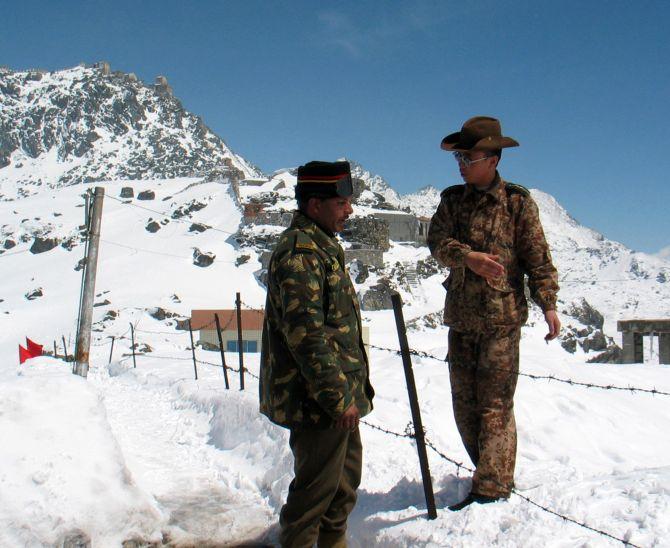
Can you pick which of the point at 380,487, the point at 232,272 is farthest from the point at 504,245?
the point at 232,272

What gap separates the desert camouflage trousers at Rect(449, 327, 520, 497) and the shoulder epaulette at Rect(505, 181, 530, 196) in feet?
2.61

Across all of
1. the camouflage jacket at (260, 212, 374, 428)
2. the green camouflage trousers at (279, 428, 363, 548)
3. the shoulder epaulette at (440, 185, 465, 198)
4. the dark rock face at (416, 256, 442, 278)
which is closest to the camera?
the camouflage jacket at (260, 212, 374, 428)

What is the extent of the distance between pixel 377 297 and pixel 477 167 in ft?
127

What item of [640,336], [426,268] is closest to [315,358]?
[640,336]

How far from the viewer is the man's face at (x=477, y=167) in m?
3.51

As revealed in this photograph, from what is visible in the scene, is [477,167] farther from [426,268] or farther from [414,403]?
[426,268]

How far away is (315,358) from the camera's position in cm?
267

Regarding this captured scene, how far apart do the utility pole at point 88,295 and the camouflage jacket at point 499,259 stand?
10531 mm

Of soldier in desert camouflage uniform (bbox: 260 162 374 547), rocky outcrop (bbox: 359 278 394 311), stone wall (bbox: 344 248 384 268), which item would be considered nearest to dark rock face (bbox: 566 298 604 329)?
stone wall (bbox: 344 248 384 268)

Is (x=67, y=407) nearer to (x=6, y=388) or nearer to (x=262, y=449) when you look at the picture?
(x=6, y=388)

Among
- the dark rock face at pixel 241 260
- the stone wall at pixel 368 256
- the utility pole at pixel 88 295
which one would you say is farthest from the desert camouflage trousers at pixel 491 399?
the dark rock face at pixel 241 260

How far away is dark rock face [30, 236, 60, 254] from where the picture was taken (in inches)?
2206

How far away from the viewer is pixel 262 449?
6.02m

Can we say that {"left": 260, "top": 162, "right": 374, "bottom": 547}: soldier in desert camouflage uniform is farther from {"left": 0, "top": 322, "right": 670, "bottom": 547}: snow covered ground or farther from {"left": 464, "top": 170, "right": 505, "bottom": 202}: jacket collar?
{"left": 464, "top": 170, "right": 505, "bottom": 202}: jacket collar
